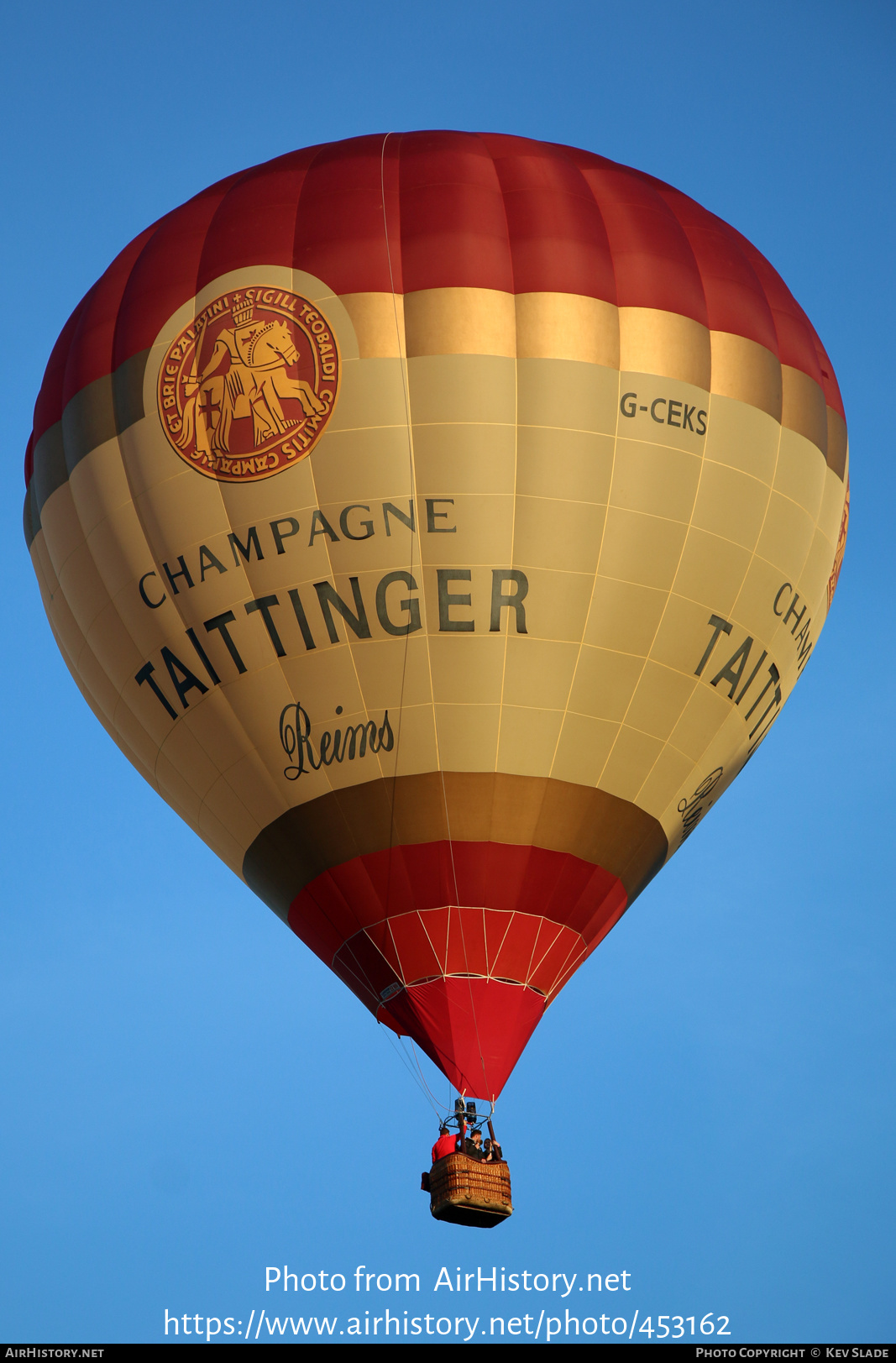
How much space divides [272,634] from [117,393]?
8.65ft

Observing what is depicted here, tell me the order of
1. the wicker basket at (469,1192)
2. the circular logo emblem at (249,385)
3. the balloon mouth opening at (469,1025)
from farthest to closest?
1. the circular logo emblem at (249,385)
2. the balloon mouth opening at (469,1025)
3. the wicker basket at (469,1192)

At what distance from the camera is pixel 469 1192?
43.5 feet

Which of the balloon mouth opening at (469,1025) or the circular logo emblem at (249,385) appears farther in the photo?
the circular logo emblem at (249,385)

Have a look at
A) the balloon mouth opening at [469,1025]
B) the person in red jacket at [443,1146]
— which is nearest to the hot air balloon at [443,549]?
the balloon mouth opening at [469,1025]

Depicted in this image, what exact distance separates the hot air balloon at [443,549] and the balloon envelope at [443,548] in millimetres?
26

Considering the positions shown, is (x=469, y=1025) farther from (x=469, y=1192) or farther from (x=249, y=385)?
(x=249, y=385)

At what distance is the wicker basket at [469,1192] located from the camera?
1326 centimetres

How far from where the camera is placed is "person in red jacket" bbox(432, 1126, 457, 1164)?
44.6 ft

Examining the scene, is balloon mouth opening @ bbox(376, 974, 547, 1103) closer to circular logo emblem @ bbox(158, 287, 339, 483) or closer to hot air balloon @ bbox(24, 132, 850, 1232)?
hot air balloon @ bbox(24, 132, 850, 1232)

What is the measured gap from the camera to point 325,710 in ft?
47.8

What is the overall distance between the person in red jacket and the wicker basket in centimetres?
7

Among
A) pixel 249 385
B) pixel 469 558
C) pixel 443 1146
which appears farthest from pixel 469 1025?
pixel 249 385

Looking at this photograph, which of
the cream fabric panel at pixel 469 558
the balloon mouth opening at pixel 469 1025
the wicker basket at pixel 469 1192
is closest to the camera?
the wicker basket at pixel 469 1192

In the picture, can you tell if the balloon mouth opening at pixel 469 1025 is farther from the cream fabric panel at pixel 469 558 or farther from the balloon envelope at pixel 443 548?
the cream fabric panel at pixel 469 558
